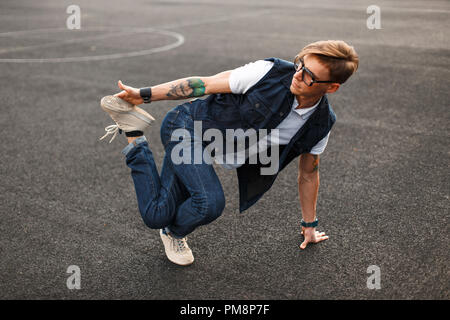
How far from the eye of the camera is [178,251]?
3510 millimetres

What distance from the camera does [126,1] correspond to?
21.2m

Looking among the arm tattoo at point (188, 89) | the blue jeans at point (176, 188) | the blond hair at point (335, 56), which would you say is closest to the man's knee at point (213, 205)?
the blue jeans at point (176, 188)

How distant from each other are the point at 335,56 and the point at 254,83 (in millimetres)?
545

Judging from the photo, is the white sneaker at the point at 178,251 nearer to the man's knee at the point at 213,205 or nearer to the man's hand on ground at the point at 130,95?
the man's knee at the point at 213,205

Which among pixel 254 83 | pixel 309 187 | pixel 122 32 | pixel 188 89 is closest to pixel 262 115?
pixel 254 83

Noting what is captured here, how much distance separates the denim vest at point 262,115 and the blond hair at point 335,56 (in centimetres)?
25

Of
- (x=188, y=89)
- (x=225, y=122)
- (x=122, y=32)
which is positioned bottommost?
(x=225, y=122)

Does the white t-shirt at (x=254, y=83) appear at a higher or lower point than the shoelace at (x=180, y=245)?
higher

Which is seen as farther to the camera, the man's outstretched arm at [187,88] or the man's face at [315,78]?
the man's outstretched arm at [187,88]

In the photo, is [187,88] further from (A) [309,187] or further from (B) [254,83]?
(A) [309,187]

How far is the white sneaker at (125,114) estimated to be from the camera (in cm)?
317

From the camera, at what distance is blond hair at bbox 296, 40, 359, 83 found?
111 inches

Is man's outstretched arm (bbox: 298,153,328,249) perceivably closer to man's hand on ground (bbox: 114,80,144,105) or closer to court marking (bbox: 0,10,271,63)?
man's hand on ground (bbox: 114,80,144,105)
